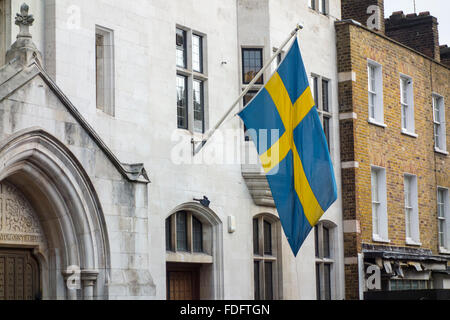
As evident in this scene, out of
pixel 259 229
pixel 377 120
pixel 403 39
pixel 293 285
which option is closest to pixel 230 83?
pixel 259 229

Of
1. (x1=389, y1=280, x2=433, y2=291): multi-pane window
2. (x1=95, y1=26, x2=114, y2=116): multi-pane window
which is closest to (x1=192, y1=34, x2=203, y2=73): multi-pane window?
(x1=95, y1=26, x2=114, y2=116): multi-pane window

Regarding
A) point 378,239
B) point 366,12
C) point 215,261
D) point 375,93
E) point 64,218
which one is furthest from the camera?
point 366,12

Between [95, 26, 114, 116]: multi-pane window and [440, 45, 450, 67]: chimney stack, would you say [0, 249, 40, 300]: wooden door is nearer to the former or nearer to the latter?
[95, 26, 114, 116]: multi-pane window

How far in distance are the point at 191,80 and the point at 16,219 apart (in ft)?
18.3

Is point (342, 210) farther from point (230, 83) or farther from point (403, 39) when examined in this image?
point (403, 39)

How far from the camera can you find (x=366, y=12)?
26.3 m

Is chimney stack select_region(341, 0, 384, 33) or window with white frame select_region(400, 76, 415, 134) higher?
chimney stack select_region(341, 0, 384, 33)

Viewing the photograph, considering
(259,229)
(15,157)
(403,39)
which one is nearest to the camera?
(15,157)

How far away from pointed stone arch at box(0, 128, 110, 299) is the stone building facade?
0.02 m

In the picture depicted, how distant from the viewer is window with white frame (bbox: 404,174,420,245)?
25812 millimetres

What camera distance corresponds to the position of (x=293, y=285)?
2095 centimetres

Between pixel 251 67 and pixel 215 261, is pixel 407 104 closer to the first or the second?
pixel 251 67

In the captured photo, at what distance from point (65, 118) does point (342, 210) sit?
11090 mm

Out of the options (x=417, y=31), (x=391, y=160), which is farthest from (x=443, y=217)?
(x=417, y=31)
